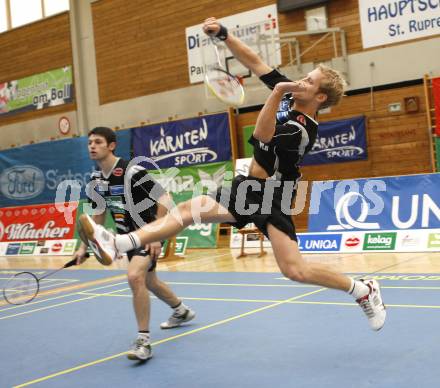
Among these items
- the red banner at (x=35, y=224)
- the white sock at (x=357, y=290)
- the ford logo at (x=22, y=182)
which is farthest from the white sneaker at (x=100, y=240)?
the ford logo at (x=22, y=182)

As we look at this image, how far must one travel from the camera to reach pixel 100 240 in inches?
169

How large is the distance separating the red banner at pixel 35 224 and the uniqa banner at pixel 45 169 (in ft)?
4.63

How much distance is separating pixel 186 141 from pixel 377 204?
632 cm

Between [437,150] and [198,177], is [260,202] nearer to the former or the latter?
[437,150]

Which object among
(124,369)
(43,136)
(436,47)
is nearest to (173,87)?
(43,136)

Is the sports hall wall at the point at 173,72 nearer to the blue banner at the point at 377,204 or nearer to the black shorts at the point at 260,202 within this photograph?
the blue banner at the point at 377,204

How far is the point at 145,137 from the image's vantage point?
16.8 m

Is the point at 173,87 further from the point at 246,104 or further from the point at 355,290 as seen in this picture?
the point at 355,290

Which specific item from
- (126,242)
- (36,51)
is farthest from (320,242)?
(36,51)

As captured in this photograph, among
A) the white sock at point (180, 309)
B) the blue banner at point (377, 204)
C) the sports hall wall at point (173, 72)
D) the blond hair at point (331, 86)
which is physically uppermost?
the sports hall wall at point (173, 72)

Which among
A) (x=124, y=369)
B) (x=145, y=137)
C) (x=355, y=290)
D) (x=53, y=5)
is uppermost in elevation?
(x=53, y=5)

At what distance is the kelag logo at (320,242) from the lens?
11188 millimetres

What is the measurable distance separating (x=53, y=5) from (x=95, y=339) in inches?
654

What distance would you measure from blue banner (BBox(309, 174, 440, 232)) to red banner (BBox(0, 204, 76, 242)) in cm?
672
